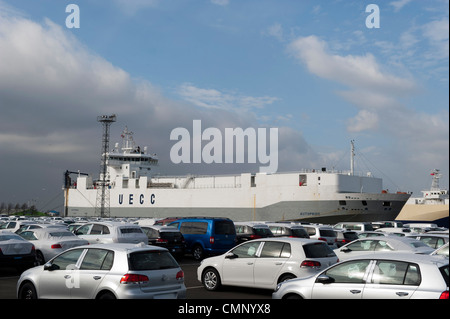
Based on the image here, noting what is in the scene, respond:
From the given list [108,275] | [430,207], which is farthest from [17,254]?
[430,207]

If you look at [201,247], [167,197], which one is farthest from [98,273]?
[167,197]

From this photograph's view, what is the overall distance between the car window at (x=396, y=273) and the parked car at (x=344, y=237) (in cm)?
1327

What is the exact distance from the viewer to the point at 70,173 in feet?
244

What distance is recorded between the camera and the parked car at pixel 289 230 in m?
19.5

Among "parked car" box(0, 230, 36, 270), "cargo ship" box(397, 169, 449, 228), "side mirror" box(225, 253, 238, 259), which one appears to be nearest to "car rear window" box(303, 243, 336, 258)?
"side mirror" box(225, 253, 238, 259)

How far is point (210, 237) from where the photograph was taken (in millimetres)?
18094

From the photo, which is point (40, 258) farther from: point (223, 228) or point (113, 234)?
point (223, 228)

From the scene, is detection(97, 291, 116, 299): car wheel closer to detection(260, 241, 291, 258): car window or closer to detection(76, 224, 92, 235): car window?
detection(260, 241, 291, 258): car window

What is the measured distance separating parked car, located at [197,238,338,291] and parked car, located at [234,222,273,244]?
8.67 m

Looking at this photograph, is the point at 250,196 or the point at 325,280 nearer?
the point at 325,280

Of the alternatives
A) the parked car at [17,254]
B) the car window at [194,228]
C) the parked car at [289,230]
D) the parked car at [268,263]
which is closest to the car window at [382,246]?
the parked car at [268,263]

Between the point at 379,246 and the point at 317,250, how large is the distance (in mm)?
4027
